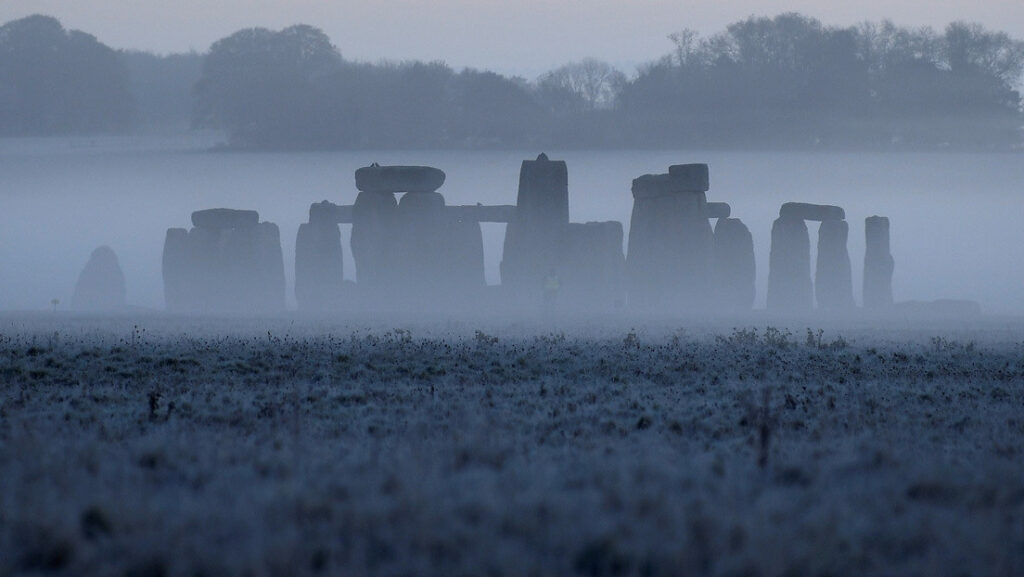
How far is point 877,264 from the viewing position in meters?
56.7

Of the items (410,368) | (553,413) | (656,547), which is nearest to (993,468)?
(656,547)

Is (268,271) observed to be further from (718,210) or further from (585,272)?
(718,210)

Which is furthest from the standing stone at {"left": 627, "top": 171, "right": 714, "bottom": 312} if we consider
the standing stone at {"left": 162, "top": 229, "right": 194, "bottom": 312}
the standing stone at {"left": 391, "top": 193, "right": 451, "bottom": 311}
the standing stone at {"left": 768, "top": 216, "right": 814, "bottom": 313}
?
the standing stone at {"left": 162, "top": 229, "right": 194, "bottom": 312}

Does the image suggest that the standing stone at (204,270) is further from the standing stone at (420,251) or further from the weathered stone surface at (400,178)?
the weathered stone surface at (400,178)

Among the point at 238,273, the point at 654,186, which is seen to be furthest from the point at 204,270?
the point at 654,186

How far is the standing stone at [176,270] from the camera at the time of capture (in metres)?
57.4

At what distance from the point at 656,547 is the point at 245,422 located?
252 inches

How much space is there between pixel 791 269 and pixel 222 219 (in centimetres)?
2752

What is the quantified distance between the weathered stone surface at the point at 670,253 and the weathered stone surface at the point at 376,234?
1033 centimetres

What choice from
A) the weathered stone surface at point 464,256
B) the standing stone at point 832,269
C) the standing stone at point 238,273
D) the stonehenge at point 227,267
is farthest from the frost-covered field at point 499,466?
the stonehenge at point 227,267

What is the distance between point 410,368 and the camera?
16.0 meters

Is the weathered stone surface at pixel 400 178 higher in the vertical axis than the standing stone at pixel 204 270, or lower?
higher

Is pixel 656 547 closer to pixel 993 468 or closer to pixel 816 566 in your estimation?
pixel 816 566

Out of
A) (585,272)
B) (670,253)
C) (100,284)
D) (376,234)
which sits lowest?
(100,284)
